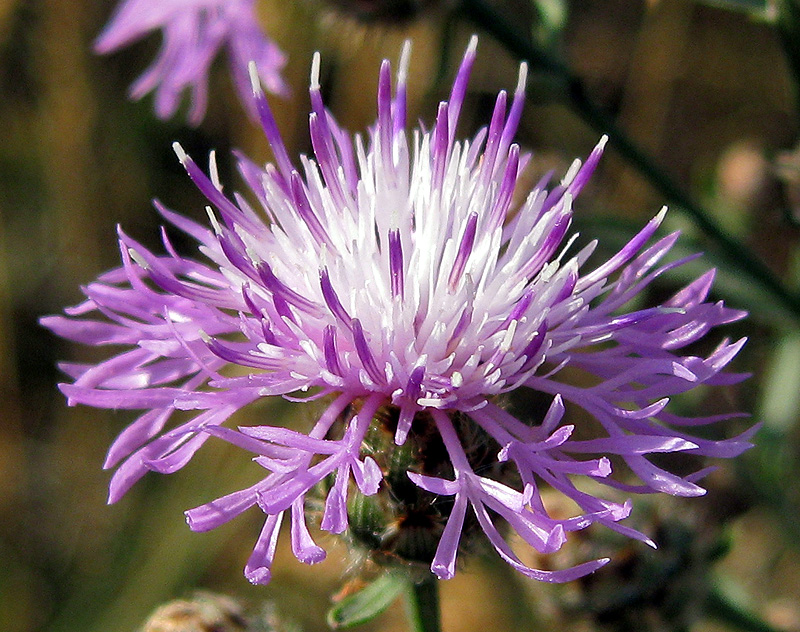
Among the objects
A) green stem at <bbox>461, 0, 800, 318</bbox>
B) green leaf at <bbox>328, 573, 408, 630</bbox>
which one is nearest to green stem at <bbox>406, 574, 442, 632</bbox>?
green leaf at <bbox>328, 573, 408, 630</bbox>

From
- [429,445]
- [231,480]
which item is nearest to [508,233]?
[429,445]

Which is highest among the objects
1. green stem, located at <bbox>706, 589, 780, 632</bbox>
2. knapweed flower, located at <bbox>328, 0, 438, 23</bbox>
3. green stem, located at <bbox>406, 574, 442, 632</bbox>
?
knapweed flower, located at <bbox>328, 0, 438, 23</bbox>

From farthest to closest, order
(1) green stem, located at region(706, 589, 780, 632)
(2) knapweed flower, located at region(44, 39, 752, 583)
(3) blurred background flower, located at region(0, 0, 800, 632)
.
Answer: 1. (3) blurred background flower, located at region(0, 0, 800, 632)
2. (1) green stem, located at region(706, 589, 780, 632)
3. (2) knapweed flower, located at region(44, 39, 752, 583)

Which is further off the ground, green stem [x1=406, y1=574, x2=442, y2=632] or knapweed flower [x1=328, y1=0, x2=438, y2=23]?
knapweed flower [x1=328, y1=0, x2=438, y2=23]

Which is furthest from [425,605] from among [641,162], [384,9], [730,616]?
[384,9]

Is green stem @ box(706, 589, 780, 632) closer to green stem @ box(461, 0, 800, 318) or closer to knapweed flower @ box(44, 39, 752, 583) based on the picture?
green stem @ box(461, 0, 800, 318)

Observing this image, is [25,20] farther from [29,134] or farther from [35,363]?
[35,363]

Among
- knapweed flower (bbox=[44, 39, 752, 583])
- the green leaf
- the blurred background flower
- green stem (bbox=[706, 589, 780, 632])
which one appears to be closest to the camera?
knapweed flower (bbox=[44, 39, 752, 583])
